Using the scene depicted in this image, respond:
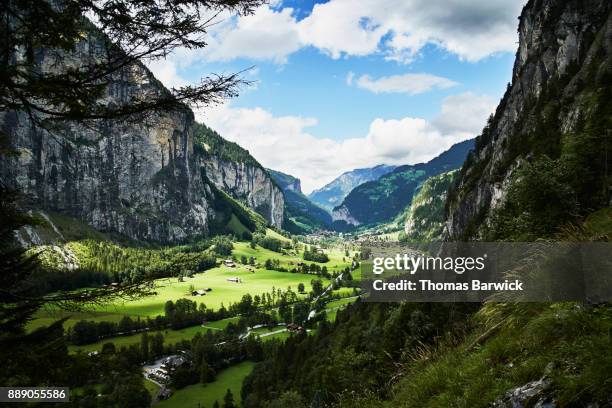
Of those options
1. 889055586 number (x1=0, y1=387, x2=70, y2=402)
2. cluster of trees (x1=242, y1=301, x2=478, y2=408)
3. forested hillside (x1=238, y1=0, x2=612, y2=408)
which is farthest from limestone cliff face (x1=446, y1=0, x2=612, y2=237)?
889055586 number (x1=0, y1=387, x2=70, y2=402)

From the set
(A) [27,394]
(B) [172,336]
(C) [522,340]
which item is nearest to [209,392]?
(B) [172,336]

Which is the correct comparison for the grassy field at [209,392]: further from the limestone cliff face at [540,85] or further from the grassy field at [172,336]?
the limestone cliff face at [540,85]

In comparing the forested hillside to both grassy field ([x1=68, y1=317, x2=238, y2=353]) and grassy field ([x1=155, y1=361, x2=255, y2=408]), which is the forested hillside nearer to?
grassy field ([x1=155, y1=361, x2=255, y2=408])

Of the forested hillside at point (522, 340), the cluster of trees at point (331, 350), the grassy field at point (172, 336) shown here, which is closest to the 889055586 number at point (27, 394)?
the forested hillside at point (522, 340)

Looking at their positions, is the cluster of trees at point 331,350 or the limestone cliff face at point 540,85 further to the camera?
the limestone cliff face at point 540,85

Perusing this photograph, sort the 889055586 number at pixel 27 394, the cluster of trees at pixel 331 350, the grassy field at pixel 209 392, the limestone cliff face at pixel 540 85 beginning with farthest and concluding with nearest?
the grassy field at pixel 209 392
the limestone cliff face at pixel 540 85
the cluster of trees at pixel 331 350
the 889055586 number at pixel 27 394

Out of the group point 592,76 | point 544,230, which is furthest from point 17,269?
point 592,76
